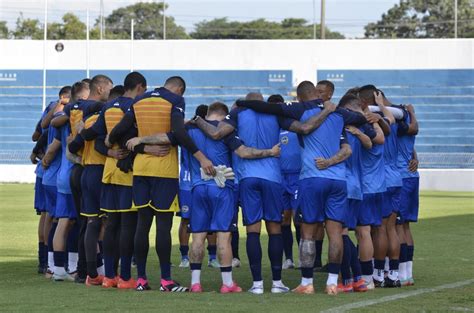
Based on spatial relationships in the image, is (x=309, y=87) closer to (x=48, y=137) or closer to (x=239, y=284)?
(x=239, y=284)

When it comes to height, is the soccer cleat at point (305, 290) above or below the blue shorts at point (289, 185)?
below

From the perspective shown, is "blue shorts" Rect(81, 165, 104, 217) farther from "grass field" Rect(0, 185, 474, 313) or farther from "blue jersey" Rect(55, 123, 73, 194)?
"grass field" Rect(0, 185, 474, 313)

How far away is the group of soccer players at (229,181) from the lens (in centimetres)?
1245

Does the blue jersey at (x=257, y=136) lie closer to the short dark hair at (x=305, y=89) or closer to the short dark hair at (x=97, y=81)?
the short dark hair at (x=305, y=89)

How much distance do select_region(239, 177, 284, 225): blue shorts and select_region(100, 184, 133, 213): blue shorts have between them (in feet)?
4.18

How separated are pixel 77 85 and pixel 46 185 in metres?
1.53

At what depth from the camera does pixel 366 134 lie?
13141 mm

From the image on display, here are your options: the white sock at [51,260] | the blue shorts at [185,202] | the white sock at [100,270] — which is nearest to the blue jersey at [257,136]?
the blue shorts at [185,202]

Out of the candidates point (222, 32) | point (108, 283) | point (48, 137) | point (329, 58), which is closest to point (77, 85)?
point (48, 137)

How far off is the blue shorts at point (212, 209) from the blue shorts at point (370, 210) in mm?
1574

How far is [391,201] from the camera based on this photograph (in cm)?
1381

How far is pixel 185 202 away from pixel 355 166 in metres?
1.95

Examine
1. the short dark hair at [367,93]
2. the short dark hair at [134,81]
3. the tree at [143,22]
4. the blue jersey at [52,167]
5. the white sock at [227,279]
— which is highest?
the tree at [143,22]

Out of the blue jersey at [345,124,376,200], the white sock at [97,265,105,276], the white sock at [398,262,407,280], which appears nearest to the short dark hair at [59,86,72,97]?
the white sock at [97,265,105,276]
